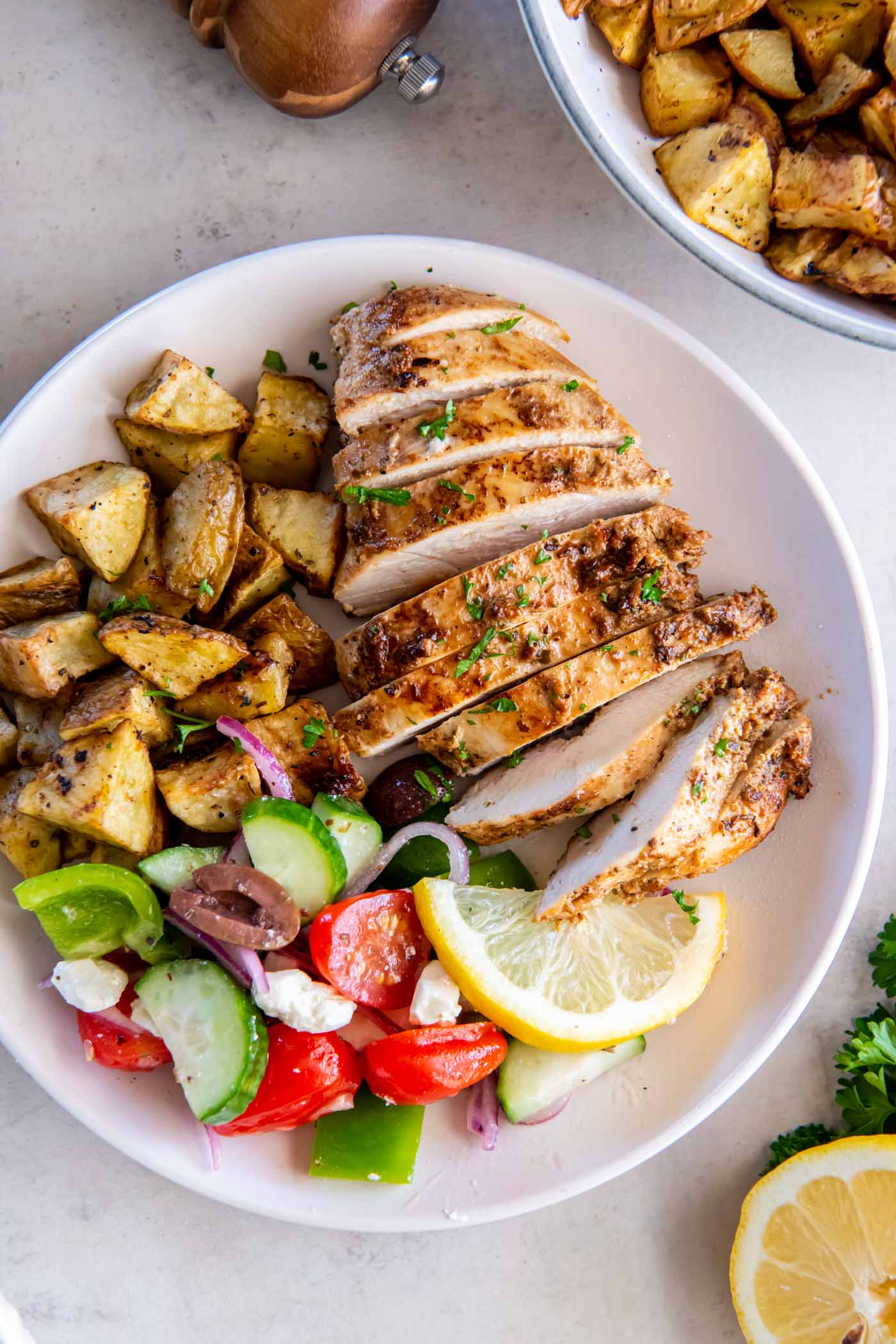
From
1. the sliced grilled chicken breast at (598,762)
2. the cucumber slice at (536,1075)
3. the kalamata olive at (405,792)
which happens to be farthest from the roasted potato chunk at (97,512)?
the cucumber slice at (536,1075)

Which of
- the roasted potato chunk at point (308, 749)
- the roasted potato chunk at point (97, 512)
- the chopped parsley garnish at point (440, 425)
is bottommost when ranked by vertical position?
the roasted potato chunk at point (308, 749)

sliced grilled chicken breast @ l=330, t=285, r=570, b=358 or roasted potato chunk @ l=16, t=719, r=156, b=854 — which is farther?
sliced grilled chicken breast @ l=330, t=285, r=570, b=358

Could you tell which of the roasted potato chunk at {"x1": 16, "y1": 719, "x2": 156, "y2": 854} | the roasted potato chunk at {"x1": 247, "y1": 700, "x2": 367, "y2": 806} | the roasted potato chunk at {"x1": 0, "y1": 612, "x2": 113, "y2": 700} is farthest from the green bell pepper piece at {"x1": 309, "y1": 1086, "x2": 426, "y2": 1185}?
the roasted potato chunk at {"x1": 0, "y1": 612, "x2": 113, "y2": 700}

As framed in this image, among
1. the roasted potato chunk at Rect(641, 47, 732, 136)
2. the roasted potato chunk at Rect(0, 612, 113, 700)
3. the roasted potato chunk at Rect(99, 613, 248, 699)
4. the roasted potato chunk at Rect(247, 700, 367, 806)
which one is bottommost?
the roasted potato chunk at Rect(247, 700, 367, 806)

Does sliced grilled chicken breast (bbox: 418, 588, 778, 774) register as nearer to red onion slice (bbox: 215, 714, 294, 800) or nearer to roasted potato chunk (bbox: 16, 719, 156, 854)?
red onion slice (bbox: 215, 714, 294, 800)

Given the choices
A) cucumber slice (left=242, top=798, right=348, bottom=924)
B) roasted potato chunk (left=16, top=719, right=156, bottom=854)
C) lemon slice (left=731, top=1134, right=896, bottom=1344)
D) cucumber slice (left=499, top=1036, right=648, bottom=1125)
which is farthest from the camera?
lemon slice (left=731, top=1134, right=896, bottom=1344)

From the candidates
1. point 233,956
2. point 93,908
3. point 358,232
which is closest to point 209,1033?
point 233,956

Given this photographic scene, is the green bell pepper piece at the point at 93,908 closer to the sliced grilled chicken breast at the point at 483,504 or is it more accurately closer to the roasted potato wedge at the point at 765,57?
the sliced grilled chicken breast at the point at 483,504
